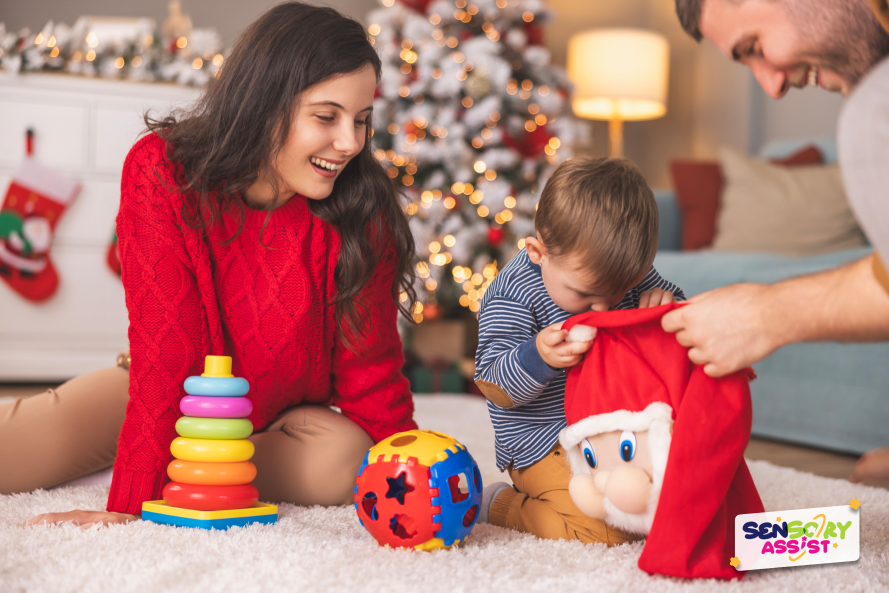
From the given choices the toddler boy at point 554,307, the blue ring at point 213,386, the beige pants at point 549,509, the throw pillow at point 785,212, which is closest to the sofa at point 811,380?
the throw pillow at point 785,212

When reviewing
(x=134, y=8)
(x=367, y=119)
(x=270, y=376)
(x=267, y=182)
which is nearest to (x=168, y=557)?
(x=270, y=376)

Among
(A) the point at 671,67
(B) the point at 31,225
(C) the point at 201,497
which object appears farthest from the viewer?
(A) the point at 671,67

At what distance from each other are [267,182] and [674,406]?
2.43ft

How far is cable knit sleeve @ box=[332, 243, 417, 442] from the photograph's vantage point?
51.6 inches

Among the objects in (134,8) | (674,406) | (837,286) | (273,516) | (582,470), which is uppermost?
(134,8)

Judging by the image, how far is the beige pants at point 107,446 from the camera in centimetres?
126

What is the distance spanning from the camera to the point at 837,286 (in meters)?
0.82

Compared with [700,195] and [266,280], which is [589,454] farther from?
[700,195]

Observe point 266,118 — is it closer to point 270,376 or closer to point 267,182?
point 267,182

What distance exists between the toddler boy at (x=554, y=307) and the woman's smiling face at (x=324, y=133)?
1.06 feet

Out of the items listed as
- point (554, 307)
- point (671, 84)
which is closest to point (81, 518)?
point (554, 307)

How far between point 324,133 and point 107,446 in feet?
2.31

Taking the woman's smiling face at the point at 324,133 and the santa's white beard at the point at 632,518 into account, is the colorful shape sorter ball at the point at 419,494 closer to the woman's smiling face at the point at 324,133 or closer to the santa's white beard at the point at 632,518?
the santa's white beard at the point at 632,518

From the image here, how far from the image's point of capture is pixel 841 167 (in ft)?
2.56
